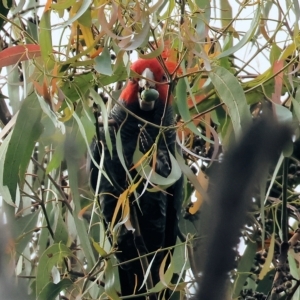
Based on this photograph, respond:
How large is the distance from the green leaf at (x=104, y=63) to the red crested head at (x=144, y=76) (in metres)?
0.59

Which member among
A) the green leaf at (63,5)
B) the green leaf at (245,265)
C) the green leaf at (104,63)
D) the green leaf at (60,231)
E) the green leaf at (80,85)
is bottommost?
the green leaf at (245,265)

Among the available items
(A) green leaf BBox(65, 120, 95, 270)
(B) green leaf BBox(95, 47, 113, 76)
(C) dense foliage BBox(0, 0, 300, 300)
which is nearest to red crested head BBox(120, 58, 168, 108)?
(C) dense foliage BBox(0, 0, 300, 300)

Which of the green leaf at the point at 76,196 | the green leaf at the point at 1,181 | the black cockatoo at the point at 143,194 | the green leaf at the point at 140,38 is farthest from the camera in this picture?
the black cockatoo at the point at 143,194

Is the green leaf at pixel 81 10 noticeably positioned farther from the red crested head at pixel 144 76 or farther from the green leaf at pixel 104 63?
the red crested head at pixel 144 76

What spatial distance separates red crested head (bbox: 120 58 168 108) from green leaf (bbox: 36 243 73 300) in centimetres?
53

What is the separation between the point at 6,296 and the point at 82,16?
19.7 inches

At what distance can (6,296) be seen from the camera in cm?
65

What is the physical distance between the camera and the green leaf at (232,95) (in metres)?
1.02

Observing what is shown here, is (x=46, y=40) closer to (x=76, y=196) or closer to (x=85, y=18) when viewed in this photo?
(x=85, y=18)

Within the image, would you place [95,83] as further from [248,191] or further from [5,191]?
[248,191]

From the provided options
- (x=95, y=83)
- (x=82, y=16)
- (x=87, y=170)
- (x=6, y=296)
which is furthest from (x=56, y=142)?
(x=6, y=296)

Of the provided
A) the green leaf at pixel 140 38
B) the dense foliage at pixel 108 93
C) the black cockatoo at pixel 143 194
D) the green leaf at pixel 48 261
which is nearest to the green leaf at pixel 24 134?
the dense foliage at pixel 108 93

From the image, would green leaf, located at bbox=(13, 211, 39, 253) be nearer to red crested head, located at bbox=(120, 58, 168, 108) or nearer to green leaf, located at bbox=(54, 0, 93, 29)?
red crested head, located at bbox=(120, 58, 168, 108)

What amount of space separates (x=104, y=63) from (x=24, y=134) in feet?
0.75
